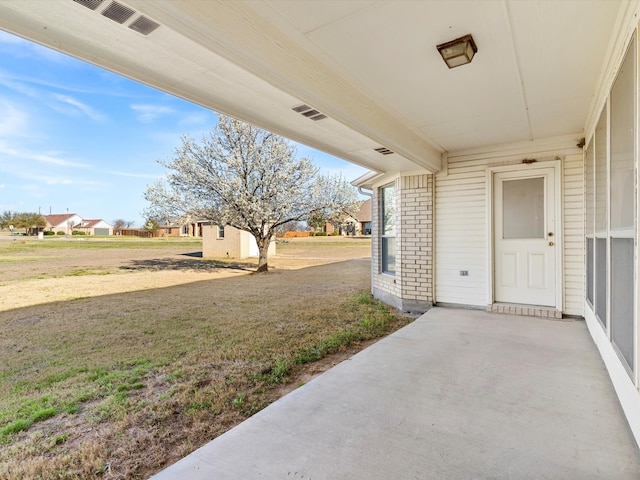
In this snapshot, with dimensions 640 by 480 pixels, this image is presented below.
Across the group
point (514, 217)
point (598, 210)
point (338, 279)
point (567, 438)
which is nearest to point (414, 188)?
point (514, 217)

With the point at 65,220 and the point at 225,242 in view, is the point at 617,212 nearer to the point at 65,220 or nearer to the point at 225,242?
the point at 225,242

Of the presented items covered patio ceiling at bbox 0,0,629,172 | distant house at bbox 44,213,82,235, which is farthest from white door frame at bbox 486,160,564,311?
distant house at bbox 44,213,82,235

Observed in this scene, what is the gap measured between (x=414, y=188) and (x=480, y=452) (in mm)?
4419

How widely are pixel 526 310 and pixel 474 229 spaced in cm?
137

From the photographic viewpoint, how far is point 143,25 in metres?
1.83

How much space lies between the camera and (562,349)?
3379 millimetres

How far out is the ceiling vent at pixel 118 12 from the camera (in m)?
1.66

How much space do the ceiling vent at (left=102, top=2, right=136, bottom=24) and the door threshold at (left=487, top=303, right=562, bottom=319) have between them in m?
5.31

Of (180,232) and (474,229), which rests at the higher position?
(180,232)

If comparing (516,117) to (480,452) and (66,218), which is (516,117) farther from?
(66,218)

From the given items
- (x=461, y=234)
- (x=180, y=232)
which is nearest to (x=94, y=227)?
(x=180, y=232)

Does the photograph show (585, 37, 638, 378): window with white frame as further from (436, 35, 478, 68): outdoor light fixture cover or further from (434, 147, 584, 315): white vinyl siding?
(434, 147, 584, 315): white vinyl siding

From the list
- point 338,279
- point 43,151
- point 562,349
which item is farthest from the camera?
point 43,151

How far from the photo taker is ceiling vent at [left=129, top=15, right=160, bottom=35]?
5.85 ft
